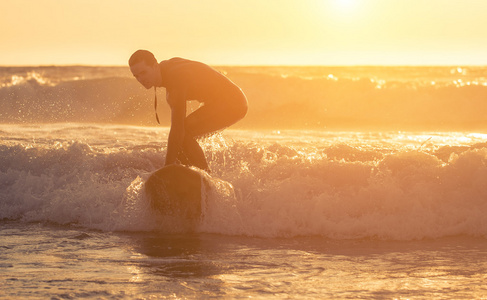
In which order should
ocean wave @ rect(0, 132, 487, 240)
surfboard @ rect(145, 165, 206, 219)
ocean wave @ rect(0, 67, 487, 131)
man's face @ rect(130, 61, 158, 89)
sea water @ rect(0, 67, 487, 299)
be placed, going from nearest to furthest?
sea water @ rect(0, 67, 487, 299) → man's face @ rect(130, 61, 158, 89) → surfboard @ rect(145, 165, 206, 219) → ocean wave @ rect(0, 132, 487, 240) → ocean wave @ rect(0, 67, 487, 131)

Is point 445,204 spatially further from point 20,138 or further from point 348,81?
point 348,81

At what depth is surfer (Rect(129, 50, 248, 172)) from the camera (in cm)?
664

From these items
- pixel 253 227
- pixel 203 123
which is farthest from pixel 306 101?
pixel 253 227

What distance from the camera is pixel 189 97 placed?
7.10 meters

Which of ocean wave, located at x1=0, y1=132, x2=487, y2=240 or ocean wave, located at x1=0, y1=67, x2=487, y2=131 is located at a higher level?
ocean wave, located at x1=0, y1=67, x2=487, y2=131

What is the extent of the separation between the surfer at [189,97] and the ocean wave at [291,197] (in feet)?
1.58

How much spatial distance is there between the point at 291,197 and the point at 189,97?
151 cm

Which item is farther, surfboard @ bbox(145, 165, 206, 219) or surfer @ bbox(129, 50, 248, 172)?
surfboard @ bbox(145, 165, 206, 219)

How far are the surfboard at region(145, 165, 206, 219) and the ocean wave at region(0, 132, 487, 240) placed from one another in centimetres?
11

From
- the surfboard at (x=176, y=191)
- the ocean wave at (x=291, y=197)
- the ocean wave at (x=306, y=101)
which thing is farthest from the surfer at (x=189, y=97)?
the ocean wave at (x=306, y=101)

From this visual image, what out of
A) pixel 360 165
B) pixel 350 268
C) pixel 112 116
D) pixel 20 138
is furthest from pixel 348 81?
pixel 350 268

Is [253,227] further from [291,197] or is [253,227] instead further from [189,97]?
[189,97]

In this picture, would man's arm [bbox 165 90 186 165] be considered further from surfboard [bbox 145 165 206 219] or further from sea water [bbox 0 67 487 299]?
sea water [bbox 0 67 487 299]

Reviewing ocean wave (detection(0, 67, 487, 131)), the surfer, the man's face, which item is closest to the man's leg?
the surfer
